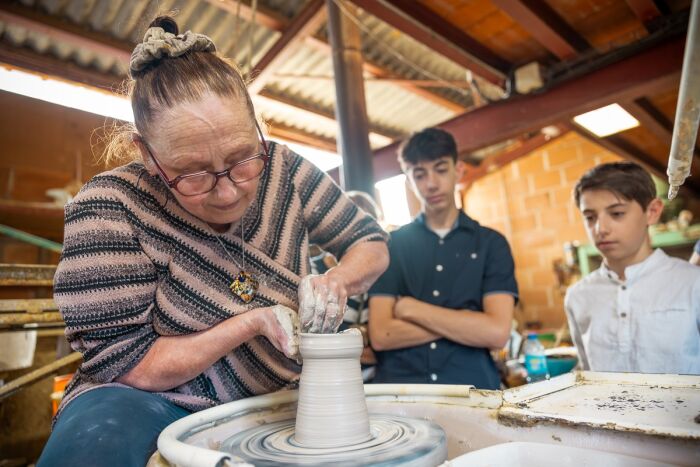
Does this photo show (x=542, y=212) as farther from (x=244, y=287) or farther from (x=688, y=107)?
(x=688, y=107)

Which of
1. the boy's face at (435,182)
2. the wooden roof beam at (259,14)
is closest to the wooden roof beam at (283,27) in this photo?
the wooden roof beam at (259,14)

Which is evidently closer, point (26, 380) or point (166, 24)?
point (166, 24)

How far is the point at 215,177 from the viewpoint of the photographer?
1.21 metres

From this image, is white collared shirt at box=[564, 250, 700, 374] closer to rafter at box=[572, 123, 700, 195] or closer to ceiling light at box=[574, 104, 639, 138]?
ceiling light at box=[574, 104, 639, 138]

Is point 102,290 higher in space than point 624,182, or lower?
lower

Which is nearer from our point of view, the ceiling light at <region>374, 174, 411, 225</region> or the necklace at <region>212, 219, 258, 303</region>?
the necklace at <region>212, 219, 258, 303</region>

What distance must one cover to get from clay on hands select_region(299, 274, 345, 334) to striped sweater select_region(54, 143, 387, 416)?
9.4 inches

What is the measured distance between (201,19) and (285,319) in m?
3.92

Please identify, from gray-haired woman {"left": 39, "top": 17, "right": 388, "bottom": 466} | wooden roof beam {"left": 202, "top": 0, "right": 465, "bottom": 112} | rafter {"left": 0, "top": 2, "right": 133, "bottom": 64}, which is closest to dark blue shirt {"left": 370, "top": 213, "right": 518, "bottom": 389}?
gray-haired woman {"left": 39, "top": 17, "right": 388, "bottom": 466}

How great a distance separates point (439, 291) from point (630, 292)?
86 cm

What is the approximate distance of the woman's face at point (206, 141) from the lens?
1.15 metres

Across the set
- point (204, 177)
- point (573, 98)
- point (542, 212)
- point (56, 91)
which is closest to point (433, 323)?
point (204, 177)

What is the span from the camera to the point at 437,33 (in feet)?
9.62

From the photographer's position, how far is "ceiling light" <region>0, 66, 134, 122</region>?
162 inches
